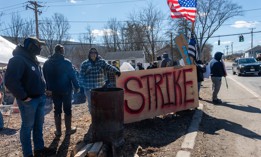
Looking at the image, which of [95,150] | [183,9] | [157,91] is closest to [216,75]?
[183,9]

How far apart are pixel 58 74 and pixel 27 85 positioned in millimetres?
1244

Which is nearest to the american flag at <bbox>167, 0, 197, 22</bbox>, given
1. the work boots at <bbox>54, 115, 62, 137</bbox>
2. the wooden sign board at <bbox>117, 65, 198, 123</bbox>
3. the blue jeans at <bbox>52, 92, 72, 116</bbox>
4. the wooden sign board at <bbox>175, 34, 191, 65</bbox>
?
the wooden sign board at <bbox>175, 34, 191, 65</bbox>

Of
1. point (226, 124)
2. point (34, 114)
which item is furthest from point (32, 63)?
point (226, 124)

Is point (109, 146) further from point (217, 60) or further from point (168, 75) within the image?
point (217, 60)

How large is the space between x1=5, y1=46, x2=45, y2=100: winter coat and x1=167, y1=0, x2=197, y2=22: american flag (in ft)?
19.3

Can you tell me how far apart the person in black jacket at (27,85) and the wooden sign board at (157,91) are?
6.79 ft

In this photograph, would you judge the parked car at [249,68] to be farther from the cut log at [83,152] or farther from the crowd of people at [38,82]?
the cut log at [83,152]

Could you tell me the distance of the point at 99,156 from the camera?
4.01 m

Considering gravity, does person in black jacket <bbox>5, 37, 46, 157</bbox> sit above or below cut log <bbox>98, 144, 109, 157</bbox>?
above

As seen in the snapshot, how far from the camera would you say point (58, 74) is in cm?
559

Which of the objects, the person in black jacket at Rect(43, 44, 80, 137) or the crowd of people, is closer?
the crowd of people

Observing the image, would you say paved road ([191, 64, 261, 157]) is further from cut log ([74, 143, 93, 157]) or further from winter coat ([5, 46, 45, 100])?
winter coat ([5, 46, 45, 100])

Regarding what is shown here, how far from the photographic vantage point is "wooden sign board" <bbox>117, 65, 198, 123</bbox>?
634 centimetres

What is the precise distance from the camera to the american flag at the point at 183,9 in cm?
925
